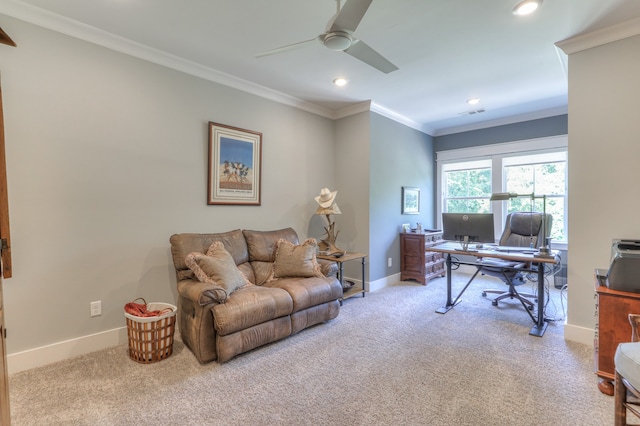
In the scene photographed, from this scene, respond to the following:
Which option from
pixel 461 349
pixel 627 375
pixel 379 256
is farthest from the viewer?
pixel 379 256

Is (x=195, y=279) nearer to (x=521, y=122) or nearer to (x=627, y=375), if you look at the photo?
(x=627, y=375)

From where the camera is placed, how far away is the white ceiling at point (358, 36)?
2299 mm

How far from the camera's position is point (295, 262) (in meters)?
3.30

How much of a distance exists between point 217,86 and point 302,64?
100cm

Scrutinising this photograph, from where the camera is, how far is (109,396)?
2.00 metres

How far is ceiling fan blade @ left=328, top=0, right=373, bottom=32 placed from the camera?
5.52ft

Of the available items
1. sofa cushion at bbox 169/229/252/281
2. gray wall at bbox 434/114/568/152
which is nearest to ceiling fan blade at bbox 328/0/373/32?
sofa cushion at bbox 169/229/252/281

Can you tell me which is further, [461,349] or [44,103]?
[461,349]

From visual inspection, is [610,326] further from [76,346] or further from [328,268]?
[76,346]

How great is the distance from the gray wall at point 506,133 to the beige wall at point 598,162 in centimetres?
231

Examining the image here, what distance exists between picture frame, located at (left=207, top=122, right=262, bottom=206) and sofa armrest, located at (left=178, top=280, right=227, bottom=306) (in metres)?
1.14

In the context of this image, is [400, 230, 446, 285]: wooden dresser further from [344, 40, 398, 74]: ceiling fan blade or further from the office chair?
[344, 40, 398, 74]: ceiling fan blade

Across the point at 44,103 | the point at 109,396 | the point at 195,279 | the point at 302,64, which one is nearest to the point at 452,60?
the point at 302,64

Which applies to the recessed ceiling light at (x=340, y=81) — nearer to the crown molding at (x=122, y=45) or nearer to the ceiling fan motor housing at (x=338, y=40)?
the crown molding at (x=122, y=45)
